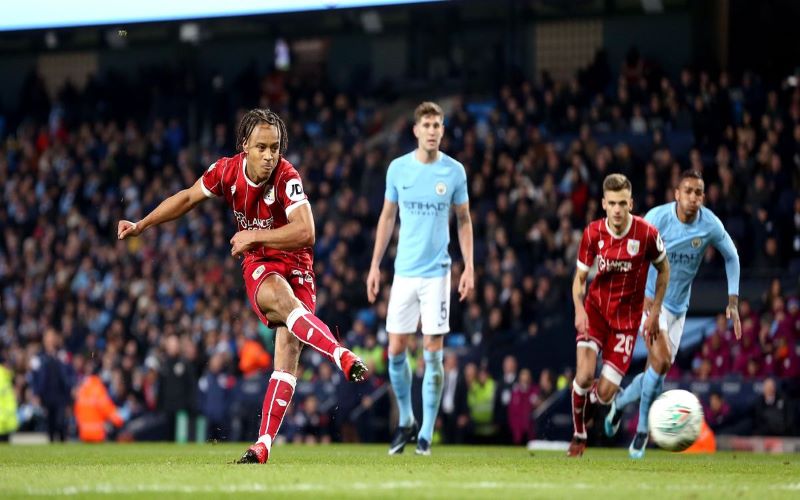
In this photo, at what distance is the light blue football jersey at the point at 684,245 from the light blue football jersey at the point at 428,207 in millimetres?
1768

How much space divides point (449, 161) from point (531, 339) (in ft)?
27.7

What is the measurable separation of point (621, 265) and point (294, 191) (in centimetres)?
338

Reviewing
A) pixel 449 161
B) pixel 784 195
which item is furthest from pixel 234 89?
pixel 449 161

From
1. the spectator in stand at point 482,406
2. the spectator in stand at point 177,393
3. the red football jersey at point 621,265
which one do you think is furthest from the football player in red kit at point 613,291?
the spectator in stand at point 177,393

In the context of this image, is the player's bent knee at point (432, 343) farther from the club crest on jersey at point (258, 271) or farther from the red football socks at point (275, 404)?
the club crest on jersey at point (258, 271)

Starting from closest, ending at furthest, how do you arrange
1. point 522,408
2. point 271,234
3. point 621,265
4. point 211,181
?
point 271,234 → point 211,181 → point 621,265 → point 522,408

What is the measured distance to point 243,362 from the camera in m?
21.0

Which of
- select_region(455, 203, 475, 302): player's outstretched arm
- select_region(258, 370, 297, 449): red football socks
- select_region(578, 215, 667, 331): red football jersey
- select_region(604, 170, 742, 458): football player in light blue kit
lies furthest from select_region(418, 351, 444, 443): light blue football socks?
select_region(258, 370, 297, 449): red football socks

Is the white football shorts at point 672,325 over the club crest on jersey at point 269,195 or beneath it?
beneath

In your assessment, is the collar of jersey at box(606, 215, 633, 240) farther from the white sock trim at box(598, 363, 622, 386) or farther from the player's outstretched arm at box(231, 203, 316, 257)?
the player's outstretched arm at box(231, 203, 316, 257)

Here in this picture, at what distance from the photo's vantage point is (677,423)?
10117 millimetres

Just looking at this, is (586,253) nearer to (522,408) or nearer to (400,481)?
(400,481)

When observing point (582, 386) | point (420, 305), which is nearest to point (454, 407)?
point (420, 305)

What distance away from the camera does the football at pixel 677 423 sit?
33.2 ft
